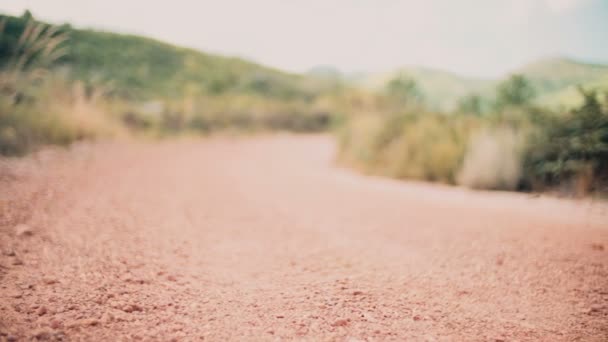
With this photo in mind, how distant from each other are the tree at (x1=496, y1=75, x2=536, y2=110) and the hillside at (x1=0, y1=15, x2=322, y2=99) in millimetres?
7937

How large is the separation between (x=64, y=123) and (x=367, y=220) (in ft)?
21.7

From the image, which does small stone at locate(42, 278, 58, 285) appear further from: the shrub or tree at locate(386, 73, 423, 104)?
tree at locate(386, 73, 423, 104)

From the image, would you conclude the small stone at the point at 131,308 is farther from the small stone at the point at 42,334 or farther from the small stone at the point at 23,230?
the small stone at the point at 23,230

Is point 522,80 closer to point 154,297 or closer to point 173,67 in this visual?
point 154,297

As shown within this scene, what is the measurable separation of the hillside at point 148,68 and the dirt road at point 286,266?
11.4 feet

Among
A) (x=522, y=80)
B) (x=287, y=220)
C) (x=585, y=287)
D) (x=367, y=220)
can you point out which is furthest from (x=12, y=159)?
(x=522, y=80)

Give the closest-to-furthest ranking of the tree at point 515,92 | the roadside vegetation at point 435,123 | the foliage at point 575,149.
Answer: the foliage at point 575,149, the roadside vegetation at point 435,123, the tree at point 515,92

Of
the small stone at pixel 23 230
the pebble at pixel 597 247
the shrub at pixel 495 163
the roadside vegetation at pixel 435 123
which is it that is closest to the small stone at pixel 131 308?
the small stone at pixel 23 230

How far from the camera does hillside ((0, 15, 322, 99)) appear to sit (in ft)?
28.7

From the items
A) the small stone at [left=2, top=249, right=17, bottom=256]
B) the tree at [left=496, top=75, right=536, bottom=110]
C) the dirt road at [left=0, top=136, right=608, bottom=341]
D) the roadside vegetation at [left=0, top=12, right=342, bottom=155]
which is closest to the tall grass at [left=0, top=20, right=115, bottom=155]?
the roadside vegetation at [left=0, top=12, right=342, bottom=155]

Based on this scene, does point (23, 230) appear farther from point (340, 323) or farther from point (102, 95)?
point (102, 95)

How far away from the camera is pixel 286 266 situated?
2.33 meters

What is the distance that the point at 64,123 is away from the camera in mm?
6672

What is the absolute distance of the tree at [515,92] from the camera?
625 centimetres
